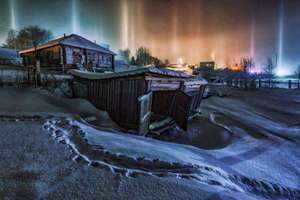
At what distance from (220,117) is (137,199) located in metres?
10.5

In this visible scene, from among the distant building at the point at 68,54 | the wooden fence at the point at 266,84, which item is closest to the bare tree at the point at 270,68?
the wooden fence at the point at 266,84

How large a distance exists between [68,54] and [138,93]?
49.9 feet

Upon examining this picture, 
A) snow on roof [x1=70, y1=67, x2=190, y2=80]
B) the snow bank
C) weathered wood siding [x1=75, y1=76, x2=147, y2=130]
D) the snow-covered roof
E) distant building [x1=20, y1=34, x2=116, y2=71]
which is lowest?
the snow bank

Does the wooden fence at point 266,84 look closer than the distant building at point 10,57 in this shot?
No

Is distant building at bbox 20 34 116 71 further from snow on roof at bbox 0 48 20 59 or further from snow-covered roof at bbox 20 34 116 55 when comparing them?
snow on roof at bbox 0 48 20 59

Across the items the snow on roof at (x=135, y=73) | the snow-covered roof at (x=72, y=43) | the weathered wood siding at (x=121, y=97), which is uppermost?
the snow-covered roof at (x=72, y=43)

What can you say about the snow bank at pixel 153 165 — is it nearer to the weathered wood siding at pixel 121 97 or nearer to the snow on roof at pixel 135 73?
the weathered wood siding at pixel 121 97

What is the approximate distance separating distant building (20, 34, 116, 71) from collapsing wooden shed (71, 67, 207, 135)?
9.83 metres

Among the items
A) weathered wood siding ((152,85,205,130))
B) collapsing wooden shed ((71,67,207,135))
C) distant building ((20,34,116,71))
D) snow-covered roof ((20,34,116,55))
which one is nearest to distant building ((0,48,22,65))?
distant building ((20,34,116,71))

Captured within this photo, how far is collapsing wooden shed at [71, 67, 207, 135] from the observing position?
22.3 ft

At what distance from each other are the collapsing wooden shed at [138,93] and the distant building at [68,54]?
9831mm

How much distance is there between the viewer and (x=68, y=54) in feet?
61.9

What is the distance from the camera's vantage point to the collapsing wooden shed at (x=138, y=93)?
6801 millimetres

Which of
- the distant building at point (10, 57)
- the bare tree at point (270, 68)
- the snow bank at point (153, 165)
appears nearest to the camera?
the snow bank at point (153, 165)
